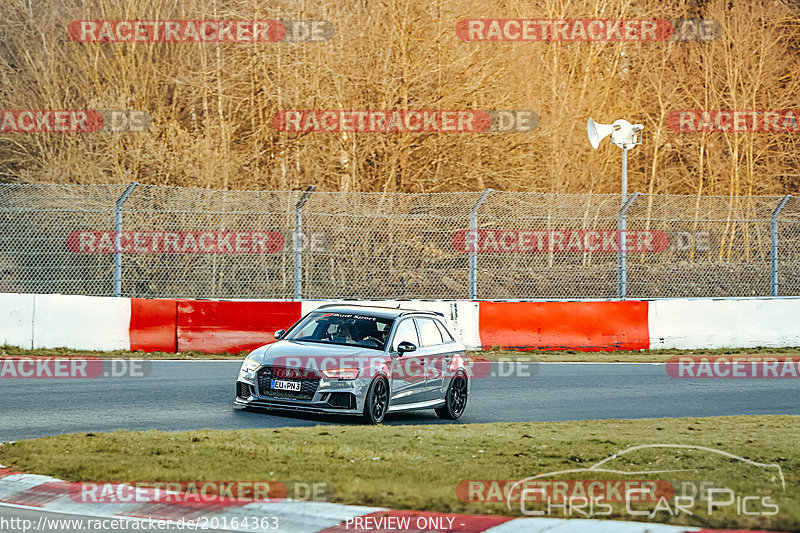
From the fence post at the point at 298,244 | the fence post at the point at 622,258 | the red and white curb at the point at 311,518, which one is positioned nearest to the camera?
the red and white curb at the point at 311,518

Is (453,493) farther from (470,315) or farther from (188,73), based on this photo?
(188,73)

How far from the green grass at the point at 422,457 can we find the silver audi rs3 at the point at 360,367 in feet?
2.09

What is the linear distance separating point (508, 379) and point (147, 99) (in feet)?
53.8

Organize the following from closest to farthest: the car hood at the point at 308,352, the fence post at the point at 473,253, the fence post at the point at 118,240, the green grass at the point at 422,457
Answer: the green grass at the point at 422,457 → the car hood at the point at 308,352 → the fence post at the point at 118,240 → the fence post at the point at 473,253

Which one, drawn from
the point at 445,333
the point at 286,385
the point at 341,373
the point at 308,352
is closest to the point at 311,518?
the point at 341,373

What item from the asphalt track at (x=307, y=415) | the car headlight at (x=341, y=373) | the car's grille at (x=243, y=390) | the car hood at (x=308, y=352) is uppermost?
the car hood at (x=308, y=352)

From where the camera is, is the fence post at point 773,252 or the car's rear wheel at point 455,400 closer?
the car's rear wheel at point 455,400

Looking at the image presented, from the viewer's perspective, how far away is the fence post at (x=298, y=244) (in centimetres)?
1802

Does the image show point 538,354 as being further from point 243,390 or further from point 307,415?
point 243,390

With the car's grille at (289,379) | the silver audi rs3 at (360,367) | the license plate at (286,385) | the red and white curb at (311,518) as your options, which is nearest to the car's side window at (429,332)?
the silver audi rs3 at (360,367)

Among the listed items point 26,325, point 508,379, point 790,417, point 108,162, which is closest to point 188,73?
point 108,162

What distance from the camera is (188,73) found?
95.3 feet

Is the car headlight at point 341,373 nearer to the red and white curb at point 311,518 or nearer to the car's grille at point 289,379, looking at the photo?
the car's grille at point 289,379

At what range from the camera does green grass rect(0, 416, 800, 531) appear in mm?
7152
